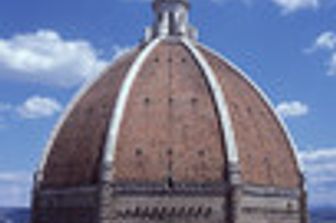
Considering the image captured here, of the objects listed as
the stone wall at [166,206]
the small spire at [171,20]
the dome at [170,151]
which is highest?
the small spire at [171,20]

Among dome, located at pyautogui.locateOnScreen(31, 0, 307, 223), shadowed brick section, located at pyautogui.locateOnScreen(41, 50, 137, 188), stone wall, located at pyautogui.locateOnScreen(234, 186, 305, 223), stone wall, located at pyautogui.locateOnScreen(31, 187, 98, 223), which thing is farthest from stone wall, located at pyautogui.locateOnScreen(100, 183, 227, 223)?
shadowed brick section, located at pyautogui.locateOnScreen(41, 50, 137, 188)

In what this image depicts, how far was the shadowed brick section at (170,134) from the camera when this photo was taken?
105ft

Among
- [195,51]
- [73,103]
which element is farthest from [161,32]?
[73,103]

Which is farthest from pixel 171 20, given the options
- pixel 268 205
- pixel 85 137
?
pixel 268 205

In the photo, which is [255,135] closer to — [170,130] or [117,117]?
[170,130]

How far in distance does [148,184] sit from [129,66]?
682 cm

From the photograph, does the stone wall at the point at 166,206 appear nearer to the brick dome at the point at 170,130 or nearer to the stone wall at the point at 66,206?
the brick dome at the point at 170,130

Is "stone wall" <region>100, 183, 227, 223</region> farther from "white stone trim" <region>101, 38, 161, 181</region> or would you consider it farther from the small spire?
the small spire

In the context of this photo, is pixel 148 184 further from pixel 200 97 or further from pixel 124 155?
pixel 200 97

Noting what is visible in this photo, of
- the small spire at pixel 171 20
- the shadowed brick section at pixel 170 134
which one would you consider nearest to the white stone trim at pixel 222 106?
the shadowed brick section at pixel 170 134

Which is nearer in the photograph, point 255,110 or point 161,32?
point 255,110

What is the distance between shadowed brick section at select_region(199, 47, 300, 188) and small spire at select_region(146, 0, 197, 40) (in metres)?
2.34

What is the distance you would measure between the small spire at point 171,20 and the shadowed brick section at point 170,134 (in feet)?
16.8

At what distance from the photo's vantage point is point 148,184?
3175 cm
